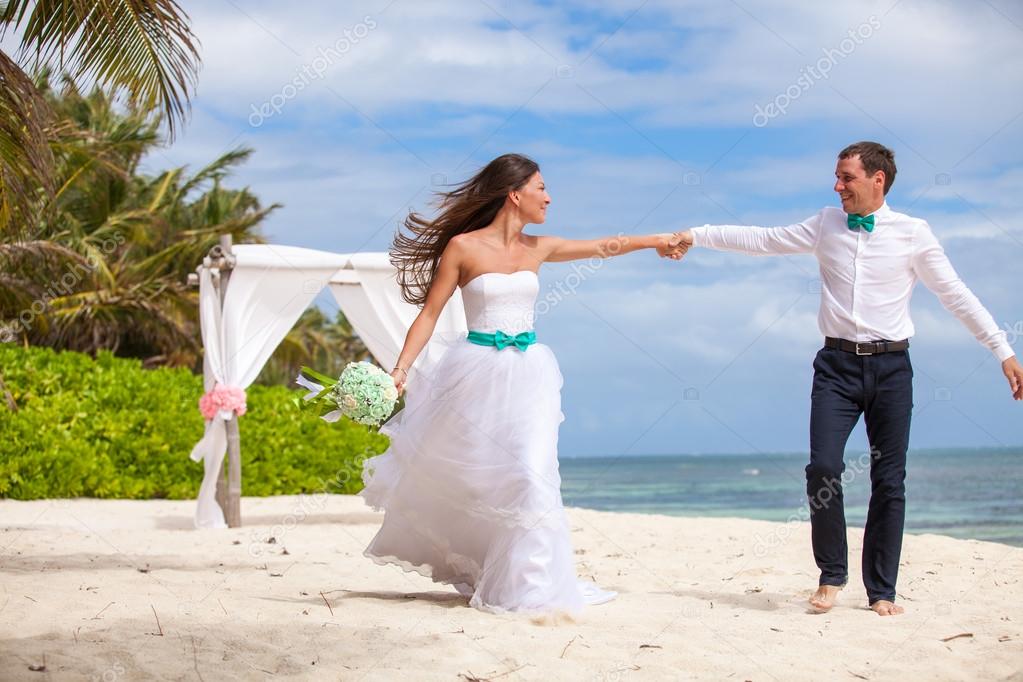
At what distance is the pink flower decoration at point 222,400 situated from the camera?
36.7 ft

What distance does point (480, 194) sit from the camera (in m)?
6.29

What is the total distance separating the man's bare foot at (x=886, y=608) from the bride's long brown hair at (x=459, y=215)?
3.03 m

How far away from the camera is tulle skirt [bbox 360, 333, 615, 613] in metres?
5.77

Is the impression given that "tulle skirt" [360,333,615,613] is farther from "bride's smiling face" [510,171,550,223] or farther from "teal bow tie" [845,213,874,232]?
"teal bow tie" [845,213,874,232]

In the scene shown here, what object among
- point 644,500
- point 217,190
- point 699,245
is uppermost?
point 217,190

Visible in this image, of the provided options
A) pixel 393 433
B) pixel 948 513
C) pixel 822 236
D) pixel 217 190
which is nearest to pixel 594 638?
pixel 393 433

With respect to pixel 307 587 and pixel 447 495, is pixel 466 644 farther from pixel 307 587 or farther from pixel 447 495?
pixel 307 587

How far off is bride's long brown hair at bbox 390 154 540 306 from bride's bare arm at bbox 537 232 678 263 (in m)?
0.39

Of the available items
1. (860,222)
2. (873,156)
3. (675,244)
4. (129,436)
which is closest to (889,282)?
(860,222)

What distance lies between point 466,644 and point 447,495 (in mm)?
1279

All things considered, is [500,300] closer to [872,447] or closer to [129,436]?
[872,447]

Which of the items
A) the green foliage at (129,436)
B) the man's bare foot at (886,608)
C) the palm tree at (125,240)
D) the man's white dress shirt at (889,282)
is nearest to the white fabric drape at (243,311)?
the green foliage at (129,436)

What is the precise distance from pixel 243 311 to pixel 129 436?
431 centimetres

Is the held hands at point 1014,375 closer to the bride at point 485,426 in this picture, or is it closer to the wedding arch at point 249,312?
the bride at point 485,426
